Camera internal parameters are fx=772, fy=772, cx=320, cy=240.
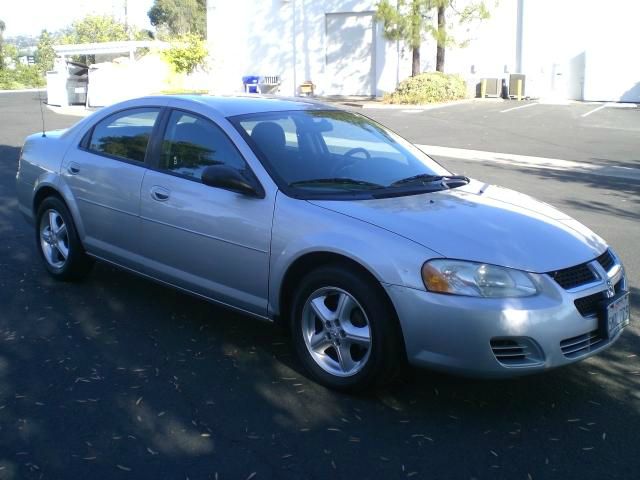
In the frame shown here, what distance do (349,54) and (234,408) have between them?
3004 cm

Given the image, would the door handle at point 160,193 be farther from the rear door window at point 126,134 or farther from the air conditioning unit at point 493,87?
the air conditioning unit at point 493,87

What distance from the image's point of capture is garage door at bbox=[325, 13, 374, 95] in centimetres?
3231

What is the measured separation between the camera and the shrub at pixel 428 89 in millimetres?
27953

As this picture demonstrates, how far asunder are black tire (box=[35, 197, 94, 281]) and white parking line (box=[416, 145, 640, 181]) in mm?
9584

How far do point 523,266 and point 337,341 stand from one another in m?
1.10

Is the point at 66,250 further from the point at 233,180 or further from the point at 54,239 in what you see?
the point at 233,180

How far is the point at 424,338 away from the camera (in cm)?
390

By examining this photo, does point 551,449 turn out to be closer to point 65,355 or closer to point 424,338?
point 424,338

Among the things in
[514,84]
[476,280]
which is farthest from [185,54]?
[476,280]

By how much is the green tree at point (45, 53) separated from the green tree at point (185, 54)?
88.3 feet

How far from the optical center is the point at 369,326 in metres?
4.11

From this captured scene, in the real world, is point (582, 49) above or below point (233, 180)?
above

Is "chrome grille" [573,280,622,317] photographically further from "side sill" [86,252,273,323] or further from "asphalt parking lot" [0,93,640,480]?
"side sill" [86,252,273,323]

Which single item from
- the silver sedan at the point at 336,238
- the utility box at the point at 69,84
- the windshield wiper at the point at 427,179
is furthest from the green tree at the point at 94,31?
the windshield wiper at the point at 427,179
